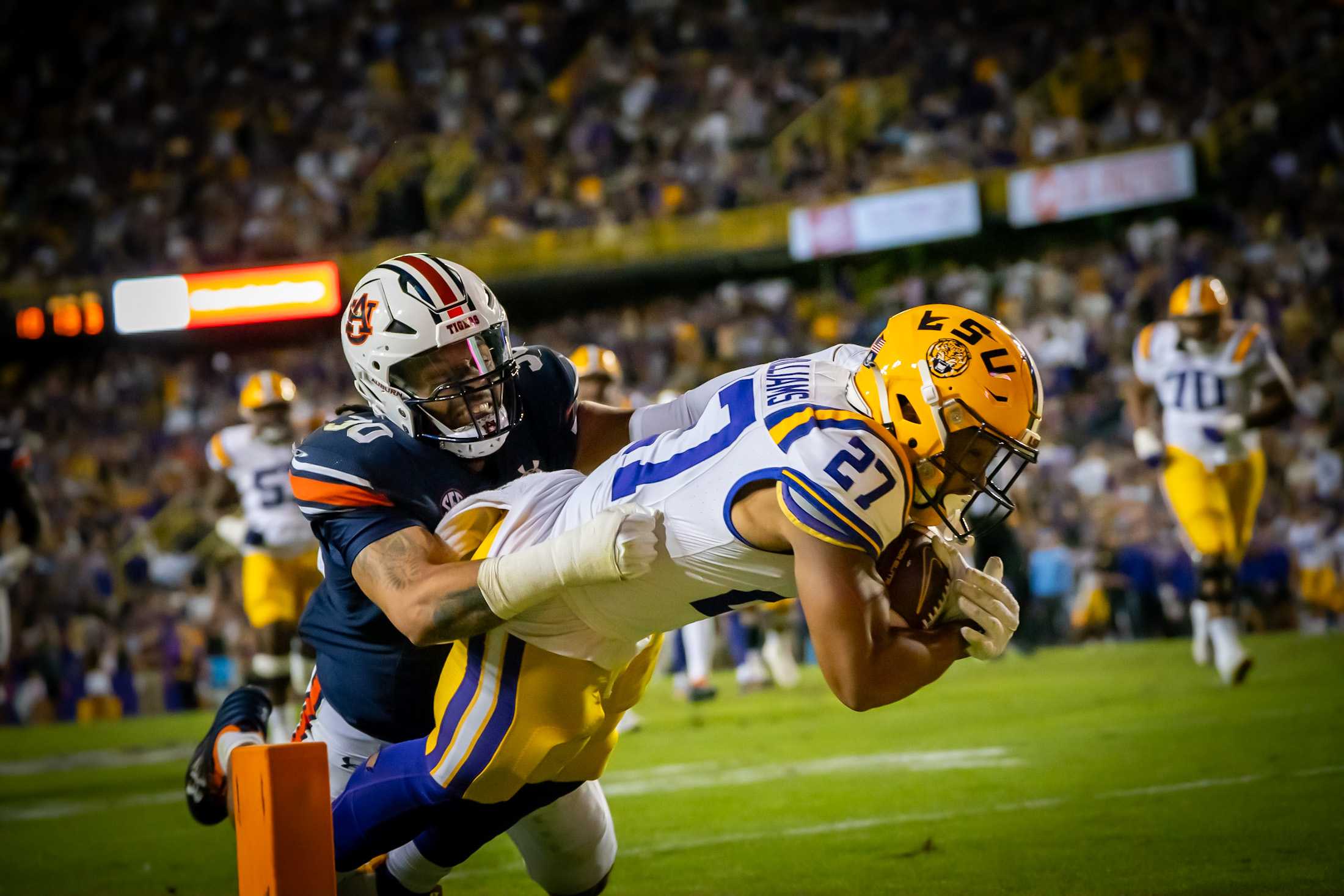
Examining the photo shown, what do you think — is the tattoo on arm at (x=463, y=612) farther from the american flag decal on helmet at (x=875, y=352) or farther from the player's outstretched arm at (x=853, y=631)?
the american flag decal on helmet at (x=875, y=352)

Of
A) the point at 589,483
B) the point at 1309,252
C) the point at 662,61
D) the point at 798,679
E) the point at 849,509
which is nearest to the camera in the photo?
the point at 849,509

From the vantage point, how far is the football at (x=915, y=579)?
2.91 meters

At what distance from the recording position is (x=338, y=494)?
10.3ft

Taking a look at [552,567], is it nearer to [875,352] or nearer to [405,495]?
[405,495]

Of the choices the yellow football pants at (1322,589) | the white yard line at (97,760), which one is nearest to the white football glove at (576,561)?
the white yard line at (97,760)

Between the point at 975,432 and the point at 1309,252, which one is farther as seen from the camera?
the point at 1309,252

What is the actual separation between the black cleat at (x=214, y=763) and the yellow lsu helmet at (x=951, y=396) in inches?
72.9

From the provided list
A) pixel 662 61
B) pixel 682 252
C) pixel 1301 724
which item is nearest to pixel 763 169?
pixel 682 252

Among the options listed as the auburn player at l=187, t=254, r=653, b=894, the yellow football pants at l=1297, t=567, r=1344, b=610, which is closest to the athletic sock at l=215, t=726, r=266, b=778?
the auburn player at l=187, t=254, r=653, b=894

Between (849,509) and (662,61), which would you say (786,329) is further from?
(849,509)

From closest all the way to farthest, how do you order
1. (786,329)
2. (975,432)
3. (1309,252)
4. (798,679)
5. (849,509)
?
(849,509) → (975,432) → (798,679) → (1309,252) → (786,329)

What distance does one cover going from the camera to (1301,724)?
6.40 meters

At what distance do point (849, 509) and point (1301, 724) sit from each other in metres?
4.69

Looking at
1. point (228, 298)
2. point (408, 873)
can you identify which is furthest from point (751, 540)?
point (228, 298)
